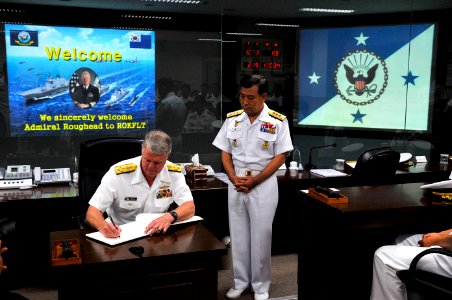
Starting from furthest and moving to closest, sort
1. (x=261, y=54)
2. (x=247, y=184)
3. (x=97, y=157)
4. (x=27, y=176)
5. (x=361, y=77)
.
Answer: (x=361, y=77)
(x=261, y=54)
(x=27, y=176)
(x=247, y=184)
(x=97, y=157)

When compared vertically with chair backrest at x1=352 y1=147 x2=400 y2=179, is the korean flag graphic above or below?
above

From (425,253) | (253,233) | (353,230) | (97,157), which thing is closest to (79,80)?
(97,157)

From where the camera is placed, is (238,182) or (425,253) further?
(238,182)

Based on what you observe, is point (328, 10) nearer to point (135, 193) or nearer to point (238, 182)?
point (238, 182)

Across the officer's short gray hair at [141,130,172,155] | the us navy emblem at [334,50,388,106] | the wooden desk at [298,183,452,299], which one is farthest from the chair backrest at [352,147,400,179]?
the us navy emblem at [334,50,388,106]

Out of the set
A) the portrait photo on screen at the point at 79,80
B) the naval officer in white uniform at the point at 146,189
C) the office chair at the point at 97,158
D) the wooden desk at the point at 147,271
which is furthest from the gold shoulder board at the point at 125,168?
the portrait photo on screen at the point at 79,80

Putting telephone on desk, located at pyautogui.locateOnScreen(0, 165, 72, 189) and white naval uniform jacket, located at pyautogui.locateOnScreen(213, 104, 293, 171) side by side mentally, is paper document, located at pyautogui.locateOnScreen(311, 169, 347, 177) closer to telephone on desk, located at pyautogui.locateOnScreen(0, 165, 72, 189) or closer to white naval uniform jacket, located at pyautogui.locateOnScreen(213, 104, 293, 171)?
white naval uniform jacket, located at pyautogui.locateOnScreen(213, 104, 293, 171)

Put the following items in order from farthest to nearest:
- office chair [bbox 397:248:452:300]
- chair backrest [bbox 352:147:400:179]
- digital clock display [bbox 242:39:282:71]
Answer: digital clock display [bbox 242:39:282:71] → chair backrest [bbox 352:147:400:179] → office chair [bbox 397:248:452:300]

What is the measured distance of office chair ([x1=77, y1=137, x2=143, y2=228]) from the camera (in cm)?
285

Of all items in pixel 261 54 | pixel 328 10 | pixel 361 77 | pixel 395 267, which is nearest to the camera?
pixel 395 267

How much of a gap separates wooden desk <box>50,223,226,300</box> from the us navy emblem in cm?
322

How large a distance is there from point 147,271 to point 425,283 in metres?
1.21

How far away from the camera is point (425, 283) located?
195 cm

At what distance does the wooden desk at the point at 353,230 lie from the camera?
7.84 ft
